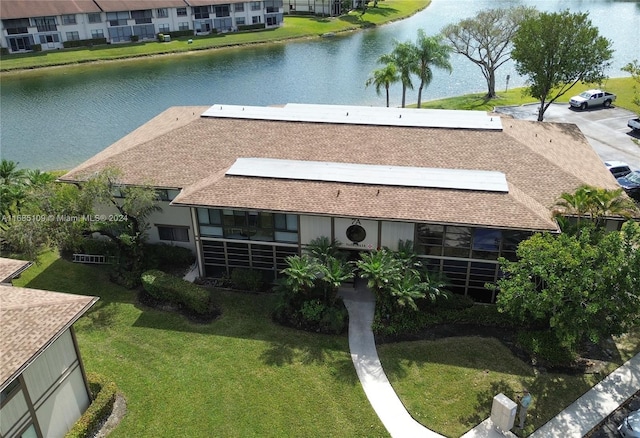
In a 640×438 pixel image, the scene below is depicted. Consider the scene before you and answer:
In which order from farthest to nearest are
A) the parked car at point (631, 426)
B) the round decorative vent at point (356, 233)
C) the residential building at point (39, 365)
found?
the round decorative vent at point (356, 233) → the parked car at point (631, 426) → the residential building at point (39, 365)

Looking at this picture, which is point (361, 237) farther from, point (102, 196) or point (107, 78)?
point (107, 78)

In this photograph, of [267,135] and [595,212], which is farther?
[267,135]

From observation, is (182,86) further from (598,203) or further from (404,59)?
(598,203)

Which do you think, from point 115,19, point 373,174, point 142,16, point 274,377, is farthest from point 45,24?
point 274,377

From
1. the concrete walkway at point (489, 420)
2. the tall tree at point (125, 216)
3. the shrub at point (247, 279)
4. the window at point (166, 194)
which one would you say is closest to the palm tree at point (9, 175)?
the tall tree at point (125, 216)

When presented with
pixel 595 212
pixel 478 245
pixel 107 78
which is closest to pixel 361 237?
pixel 478 245

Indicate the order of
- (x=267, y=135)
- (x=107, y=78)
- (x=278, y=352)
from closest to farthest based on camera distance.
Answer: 1. (x=278, y=352)
2. (x=267, y=135)
3. (x=107, y=78)

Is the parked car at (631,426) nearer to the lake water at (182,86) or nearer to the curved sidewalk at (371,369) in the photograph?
the curved sidewalk at (371,369)
